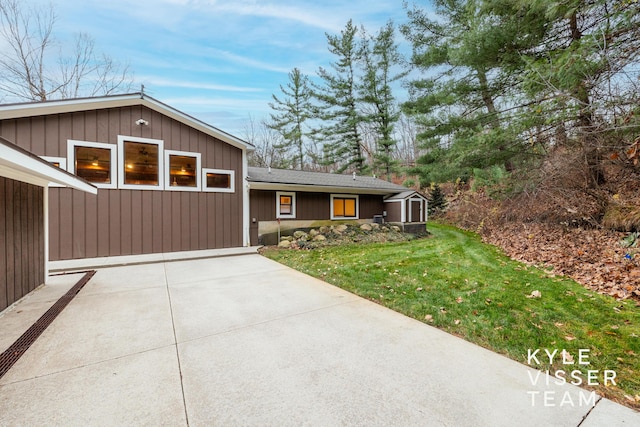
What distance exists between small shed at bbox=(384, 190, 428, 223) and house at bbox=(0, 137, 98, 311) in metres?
10.6

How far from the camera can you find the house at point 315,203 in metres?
9.35

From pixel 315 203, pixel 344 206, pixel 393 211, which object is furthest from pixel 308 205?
pixel 393 211

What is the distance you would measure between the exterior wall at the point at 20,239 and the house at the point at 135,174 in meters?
2.76

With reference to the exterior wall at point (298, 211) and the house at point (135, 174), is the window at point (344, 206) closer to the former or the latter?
the exterior wall at point (298, 211)

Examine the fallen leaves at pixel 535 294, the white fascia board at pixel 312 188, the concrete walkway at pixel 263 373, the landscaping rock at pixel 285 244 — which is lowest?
the concrete walkway at pixel 263 373

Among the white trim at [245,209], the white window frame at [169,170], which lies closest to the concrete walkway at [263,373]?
the white window frame at [169,170]

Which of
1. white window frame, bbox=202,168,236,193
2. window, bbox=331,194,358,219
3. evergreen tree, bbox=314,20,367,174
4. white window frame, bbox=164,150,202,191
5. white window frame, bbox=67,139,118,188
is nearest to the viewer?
white window frame, bbox=67,139,118,188

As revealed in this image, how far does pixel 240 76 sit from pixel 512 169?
625 inches

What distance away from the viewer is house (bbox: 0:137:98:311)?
10.9 feet

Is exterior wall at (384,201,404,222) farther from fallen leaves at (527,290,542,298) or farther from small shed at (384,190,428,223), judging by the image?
fallen leaves at (527,290,542,298)

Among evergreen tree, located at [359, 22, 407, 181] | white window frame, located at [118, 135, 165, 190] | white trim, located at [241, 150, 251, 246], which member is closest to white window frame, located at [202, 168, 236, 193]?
white trim, located at [241, 150, 251, 246]

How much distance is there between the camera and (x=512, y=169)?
975cm

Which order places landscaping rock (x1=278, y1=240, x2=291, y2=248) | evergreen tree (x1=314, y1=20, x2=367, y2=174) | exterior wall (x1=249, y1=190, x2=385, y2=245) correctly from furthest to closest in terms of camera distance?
evergreen tree (x1=314, y1=20, x2=367, y2=174)
exterior wall (x1=249, y1=190, x2=385, y2=245)
landscaping rock (x1=278, y1=240, x2=291, y2=248)

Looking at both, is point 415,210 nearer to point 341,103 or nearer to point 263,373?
point 341,103
